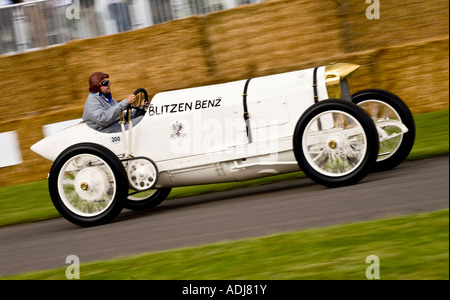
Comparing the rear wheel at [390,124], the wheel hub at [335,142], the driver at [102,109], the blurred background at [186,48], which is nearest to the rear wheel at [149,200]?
the driver at [102,109]

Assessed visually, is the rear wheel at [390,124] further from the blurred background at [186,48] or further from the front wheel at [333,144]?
the blurred background at [186,48]

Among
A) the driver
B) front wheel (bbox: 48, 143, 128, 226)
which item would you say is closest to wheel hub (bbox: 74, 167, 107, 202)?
front wheel (bbox: 48, 143, 128, 226)

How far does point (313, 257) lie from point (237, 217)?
1.85m

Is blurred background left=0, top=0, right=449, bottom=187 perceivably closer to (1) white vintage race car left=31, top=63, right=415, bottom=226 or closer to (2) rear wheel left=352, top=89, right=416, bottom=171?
(2) rear wheel left=352, top=89, right=416, bottom=171

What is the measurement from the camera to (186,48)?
11914 millimetres

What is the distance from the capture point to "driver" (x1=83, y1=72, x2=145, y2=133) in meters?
7.62

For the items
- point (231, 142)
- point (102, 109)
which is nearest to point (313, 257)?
point (231, 142)

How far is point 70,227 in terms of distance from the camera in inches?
310

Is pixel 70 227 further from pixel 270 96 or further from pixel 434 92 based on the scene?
pixel 434 92

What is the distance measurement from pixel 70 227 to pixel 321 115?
306cm

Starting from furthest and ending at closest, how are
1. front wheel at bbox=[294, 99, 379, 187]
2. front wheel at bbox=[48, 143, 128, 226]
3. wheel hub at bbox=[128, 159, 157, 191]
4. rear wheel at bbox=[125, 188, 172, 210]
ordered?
rear wheel at bbox=[125, 188, 172, 210], wheel hub at bbox=[128, 159, 157, 191], front wheel at bbox=[48, 143, 128, 226], front wheel at bbox=[294, 99, 379, 187]

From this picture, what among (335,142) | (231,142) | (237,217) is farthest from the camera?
(231,142)

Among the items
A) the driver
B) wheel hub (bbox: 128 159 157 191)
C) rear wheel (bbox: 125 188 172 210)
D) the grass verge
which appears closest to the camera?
the grass verge

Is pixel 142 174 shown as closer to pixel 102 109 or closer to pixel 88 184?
pixel 88 184
